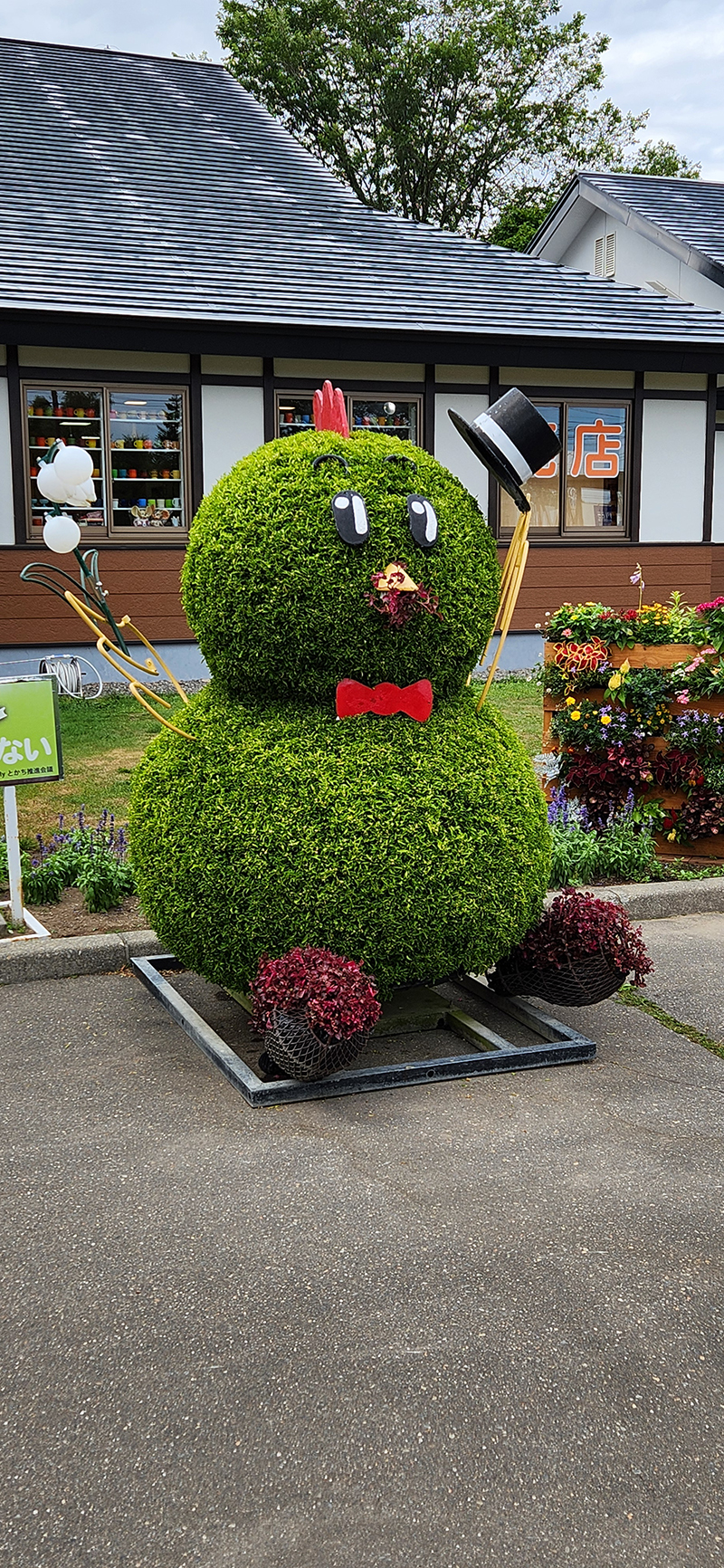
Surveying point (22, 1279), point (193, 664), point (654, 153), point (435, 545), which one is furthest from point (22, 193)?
point (654, 153)

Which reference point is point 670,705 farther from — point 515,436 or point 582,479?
point 582,479

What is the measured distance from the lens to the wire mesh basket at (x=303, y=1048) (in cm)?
395

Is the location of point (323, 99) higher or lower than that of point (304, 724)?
higher

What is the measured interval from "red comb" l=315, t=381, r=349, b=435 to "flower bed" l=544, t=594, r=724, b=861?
2.82m

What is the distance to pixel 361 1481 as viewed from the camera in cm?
245

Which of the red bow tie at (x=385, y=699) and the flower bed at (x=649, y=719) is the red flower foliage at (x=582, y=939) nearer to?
the red bow tie at (x=385, y=699)

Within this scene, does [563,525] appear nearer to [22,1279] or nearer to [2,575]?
[2,575]

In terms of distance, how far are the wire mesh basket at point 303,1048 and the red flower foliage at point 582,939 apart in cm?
94

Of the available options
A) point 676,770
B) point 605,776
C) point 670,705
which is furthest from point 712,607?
point 605,776

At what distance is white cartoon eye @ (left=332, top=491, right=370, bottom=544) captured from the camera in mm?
4070

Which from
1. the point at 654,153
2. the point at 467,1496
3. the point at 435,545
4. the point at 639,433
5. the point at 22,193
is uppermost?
the point at 654,153

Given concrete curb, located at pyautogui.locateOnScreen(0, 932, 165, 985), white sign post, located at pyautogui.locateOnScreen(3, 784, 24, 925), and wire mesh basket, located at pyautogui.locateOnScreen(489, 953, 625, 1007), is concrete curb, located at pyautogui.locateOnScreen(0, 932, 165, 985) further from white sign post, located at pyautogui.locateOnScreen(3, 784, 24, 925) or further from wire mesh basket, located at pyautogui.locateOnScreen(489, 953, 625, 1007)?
wire mesh basket, located at pyautogui.locateOnScreen(489, 953, 625, 1007)

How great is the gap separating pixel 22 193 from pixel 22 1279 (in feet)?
44.9

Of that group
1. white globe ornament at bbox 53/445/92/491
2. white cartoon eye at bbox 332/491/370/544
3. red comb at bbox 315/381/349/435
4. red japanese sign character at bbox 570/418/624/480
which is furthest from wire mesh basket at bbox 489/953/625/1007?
red japanese sign character at bbox 570/418/624/480
